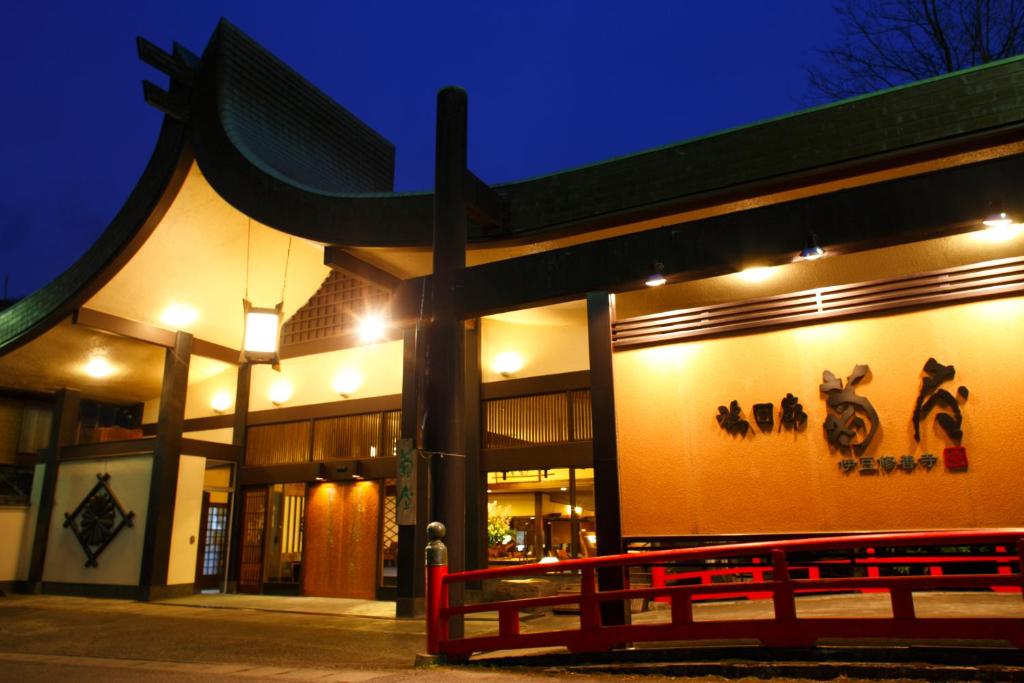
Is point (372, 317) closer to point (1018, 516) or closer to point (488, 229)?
point (488, 229)

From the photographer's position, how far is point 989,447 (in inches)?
266

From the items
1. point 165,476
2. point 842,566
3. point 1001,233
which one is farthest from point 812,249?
point 165,476

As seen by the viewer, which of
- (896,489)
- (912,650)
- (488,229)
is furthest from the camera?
(488,229)

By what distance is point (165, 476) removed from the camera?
1483 cm

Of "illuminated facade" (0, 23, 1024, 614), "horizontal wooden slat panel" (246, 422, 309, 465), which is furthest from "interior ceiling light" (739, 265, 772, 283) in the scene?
"horizontal wooden slat panel" (246, 422, 309, 465)

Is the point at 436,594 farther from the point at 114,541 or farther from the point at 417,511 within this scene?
the point at 114,541

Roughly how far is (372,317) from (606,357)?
24.9ft

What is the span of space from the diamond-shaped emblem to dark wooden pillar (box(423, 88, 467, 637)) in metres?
9.92

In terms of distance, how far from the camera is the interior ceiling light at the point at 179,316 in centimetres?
1535

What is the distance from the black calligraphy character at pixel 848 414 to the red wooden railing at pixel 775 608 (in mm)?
1509

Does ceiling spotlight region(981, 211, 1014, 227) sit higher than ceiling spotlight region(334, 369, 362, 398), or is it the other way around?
ceiling spotlight region(334, 369, 362, 398)

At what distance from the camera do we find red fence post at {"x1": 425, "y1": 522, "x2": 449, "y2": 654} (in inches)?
285

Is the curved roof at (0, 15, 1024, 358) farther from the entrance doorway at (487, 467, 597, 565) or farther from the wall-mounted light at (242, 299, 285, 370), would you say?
the entrance doorway at (487, 467, 597, 565)

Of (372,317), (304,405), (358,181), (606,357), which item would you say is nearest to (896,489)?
(606,357)
